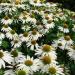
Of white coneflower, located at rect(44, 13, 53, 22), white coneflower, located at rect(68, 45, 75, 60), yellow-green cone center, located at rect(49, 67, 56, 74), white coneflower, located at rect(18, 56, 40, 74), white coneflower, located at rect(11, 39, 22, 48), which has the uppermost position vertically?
white coneflower, located at rect(44, 13, 53, 22)

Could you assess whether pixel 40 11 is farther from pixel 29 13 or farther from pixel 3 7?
pixel 3 7

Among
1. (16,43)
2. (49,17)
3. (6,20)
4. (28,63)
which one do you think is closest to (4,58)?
(28,63)

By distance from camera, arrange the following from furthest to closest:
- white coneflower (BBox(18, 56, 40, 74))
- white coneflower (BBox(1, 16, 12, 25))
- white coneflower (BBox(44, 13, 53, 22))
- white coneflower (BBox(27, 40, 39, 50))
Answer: white coneflower (BBox(44, 13, 53, 22)), white coneflower (BBox(1, 16, 12, 25)), white coneflower (BBox(27, 40, 39, 50)), white coneflower (BBox(18, 56, 40, 74))

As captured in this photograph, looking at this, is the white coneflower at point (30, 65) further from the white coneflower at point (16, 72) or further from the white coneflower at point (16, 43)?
the white coneflower at point (16, 43)

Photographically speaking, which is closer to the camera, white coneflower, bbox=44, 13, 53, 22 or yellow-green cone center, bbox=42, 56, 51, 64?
yellow-green cone center, bbox=42, 56, 51, 64

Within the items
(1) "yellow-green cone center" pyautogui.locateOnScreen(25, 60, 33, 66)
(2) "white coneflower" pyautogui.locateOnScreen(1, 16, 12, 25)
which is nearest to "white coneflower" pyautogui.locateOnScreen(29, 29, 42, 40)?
(2) "white coneflower" pyautogui.locateOnScreen(1, 16, 12, 25)

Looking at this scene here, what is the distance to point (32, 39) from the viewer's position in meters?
5.91

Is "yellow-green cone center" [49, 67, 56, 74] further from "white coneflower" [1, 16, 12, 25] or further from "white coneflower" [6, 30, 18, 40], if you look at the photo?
"white coneflower" [1, 16, 12, 25]

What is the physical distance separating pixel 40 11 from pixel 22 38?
Result: 1.83m

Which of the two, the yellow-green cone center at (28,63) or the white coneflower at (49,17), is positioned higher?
the white coneflower at (49,17)

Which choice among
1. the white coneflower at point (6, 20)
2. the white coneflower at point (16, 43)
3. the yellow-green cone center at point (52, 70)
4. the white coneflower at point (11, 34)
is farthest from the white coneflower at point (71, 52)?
the white coneflower at point (6, 20)

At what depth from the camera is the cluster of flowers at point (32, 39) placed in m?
4.28

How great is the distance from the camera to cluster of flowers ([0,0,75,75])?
428 cm

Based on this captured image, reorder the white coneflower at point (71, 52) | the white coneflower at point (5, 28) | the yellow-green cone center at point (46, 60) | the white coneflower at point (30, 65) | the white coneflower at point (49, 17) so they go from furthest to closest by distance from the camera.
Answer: the white coneflower at point (49, 17)
the white coneflower at point (5, 28)
the white coneflower at point (71, 52)
the yellow-green cone center at point (46, 60)
the white coneflower at point (30, 65)
